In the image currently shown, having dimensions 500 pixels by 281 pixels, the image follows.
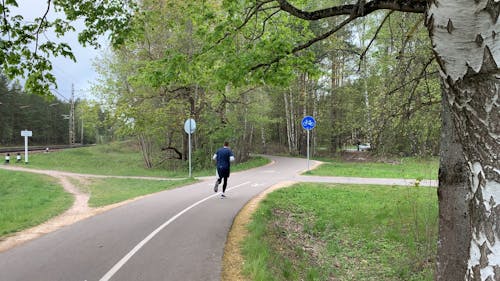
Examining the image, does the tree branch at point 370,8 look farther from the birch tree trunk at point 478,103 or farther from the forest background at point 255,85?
the birch tree trunk at point 478,103

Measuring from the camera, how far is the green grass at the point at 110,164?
24.2 meters

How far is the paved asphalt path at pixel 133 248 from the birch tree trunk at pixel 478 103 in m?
3.89

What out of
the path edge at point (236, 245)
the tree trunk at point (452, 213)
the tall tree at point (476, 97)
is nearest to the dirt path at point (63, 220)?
the path edge at point (236, 245)

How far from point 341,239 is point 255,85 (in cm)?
633

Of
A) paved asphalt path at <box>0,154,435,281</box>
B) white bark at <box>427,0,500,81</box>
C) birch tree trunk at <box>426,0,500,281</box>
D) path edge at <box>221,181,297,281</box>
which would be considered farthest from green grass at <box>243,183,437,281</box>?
white bark at <box>427,0,500,81</box>

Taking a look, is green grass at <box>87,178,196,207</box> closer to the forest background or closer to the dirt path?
the dirt path

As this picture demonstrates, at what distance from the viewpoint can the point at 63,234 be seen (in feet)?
24.4

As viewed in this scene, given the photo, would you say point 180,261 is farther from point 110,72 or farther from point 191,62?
point 110,72

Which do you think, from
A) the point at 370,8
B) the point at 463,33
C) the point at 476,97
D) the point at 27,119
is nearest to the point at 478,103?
the point at 476,97

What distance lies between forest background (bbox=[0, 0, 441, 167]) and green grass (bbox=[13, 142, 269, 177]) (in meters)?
2.21

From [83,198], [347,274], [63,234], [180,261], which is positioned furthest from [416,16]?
[83,198]

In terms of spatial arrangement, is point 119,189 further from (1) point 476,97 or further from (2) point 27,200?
(1) point 476,97

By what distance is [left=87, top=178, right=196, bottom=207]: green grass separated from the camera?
40.4ft

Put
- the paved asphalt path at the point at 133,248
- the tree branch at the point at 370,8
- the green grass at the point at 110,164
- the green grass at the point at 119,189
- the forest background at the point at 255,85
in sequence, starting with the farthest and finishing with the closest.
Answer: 1. the green grass at the point at 110,164
2. the green grass at the point at 119,189
3. the forest background at the point at 255,85
4. the paved asphalt path at the point at 133,248
5. the tree branch at the point at 370,8
